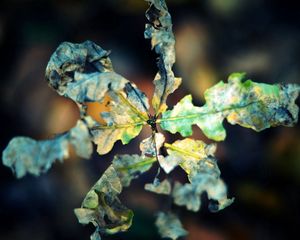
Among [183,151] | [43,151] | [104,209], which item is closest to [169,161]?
[183,151]

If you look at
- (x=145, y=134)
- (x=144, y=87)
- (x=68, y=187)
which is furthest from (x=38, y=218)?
(x=144, y=87)

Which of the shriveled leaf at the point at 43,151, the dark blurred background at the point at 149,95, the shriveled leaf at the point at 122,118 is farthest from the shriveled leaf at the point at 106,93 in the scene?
the dark blurred background at the point at 149,95

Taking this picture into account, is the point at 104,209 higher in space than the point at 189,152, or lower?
lower

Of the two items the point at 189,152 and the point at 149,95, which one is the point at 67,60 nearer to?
the point at 189,152

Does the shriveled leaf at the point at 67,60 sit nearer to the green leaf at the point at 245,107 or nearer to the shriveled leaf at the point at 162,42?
the shriveled leaf at the point at 162,42

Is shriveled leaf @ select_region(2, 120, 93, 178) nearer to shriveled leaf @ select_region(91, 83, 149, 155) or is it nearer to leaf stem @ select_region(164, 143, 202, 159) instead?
shriveled leaf @ select_region(91, 83, 149, 155)

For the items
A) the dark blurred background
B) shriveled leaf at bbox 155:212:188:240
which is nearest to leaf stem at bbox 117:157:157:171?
shriveled leaf at bbox 155:212:188:240

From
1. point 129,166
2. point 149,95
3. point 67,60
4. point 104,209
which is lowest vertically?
point 104,209
